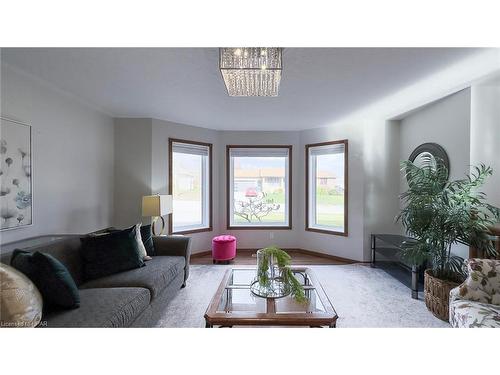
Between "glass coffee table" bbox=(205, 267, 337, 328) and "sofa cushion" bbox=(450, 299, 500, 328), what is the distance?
87 cm

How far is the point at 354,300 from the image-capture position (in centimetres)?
227

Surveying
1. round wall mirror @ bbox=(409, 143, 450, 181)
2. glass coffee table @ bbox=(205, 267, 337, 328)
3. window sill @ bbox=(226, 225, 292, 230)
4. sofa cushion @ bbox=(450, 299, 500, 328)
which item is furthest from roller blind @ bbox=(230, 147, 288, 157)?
sofa cushion @ bbox=(450, 299, 500, 328)

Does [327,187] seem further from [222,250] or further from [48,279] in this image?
[48,279]

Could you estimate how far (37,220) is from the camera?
210 centimetres

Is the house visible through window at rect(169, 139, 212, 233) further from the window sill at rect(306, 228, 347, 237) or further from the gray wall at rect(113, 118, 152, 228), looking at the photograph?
the window sill at rect(306, 228, 347, 237)

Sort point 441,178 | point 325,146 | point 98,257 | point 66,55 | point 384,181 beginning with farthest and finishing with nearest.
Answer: point 325,146 → point 384,181 → point 441,178 → point 98,257 → point 66,55

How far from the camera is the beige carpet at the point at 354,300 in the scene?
1.91 metres

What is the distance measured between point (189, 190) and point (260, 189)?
137cm

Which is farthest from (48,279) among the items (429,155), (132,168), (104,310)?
(429,155)

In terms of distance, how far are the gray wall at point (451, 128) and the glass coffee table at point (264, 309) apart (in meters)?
1.93

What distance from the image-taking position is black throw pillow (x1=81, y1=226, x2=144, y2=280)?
1875 millimetres
